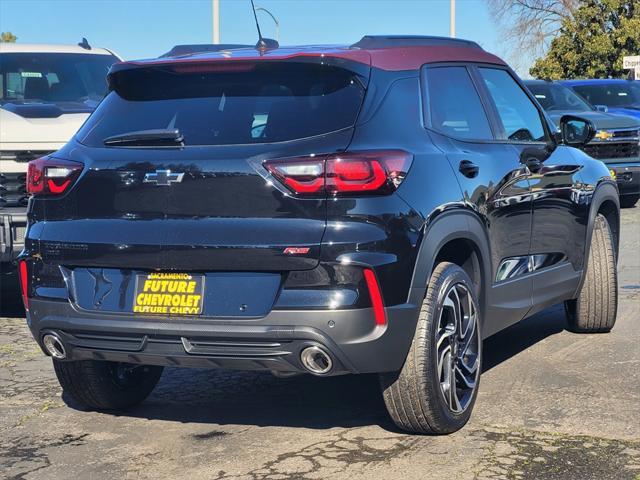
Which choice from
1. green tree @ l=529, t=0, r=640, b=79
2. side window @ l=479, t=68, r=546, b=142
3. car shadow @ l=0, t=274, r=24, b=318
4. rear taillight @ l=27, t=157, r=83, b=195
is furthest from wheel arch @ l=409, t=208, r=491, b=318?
green tree @ l=529, t=0, r=640, b=79

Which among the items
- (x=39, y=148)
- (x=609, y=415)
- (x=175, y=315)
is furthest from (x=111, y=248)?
(x=39, y=148)

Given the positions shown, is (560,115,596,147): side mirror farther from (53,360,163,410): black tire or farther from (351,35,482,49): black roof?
(53,360,163,410): black tire

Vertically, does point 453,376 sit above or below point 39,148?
below

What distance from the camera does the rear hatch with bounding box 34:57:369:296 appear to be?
4316mm

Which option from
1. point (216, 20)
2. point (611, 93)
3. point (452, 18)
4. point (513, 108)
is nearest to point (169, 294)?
point (513, 108)

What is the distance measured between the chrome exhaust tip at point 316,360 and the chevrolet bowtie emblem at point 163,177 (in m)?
0.88

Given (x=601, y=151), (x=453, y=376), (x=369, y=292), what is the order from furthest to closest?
(x=601, y=151)
(x=453, y=376)
(x=369, y=292)

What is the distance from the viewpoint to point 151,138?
462 centimetres

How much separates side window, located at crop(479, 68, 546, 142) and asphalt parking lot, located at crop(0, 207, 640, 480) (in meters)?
1.31

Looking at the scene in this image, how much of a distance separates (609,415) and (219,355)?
193cm

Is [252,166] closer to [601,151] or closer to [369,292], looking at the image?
[369,292]

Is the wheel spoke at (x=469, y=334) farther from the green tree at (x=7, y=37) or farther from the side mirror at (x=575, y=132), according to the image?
the green tree at (x=7, y=37)

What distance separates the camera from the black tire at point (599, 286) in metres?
6.86

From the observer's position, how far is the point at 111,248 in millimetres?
4520
